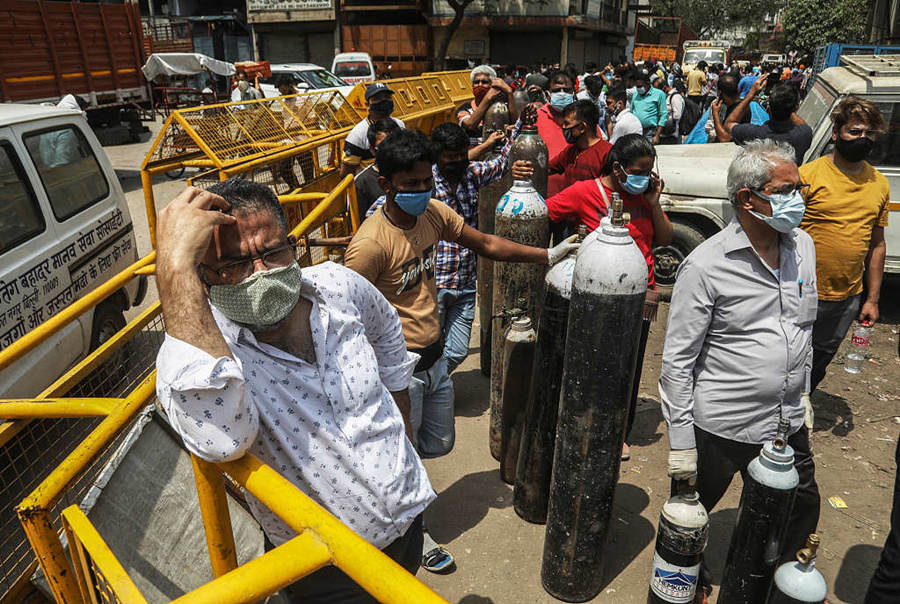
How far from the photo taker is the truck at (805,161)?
5.47m

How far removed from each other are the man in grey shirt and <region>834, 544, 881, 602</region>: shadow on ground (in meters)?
1.01

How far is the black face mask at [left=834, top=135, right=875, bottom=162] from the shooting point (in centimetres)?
347

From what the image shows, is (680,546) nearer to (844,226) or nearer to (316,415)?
(316,415)

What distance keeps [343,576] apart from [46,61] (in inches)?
625

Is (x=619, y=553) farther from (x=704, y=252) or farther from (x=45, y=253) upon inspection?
(x=45, y=253)

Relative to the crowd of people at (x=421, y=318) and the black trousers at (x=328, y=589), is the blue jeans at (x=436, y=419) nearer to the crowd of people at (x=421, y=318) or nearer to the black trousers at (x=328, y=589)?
the crowd of people at (x=421, y=318)

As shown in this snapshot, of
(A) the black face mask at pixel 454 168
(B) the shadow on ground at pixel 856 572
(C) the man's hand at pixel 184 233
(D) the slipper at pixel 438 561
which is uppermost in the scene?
(C) the man's hand at pixel 184 233

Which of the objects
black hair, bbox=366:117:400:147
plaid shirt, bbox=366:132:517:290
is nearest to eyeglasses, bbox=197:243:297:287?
plaid shirt, bbox=366:132:517:290

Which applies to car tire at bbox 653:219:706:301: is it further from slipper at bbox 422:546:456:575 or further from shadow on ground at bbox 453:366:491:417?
slipper at bbox 422:546:456:575

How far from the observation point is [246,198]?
1.55 m

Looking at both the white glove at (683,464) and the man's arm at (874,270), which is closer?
the white glove at (683,464)

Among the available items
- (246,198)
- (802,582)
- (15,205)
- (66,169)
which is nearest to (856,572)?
(802,582)

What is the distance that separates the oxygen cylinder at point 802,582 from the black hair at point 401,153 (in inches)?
82.7

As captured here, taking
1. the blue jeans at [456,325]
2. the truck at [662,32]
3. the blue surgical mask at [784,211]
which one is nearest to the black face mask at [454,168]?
the blue jeans at [456,325]
